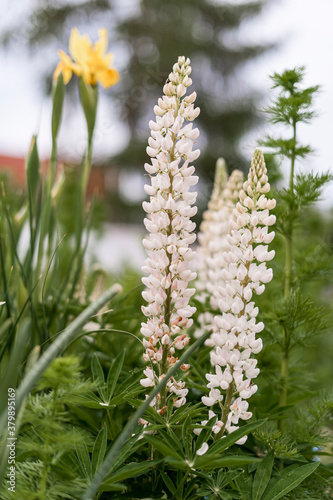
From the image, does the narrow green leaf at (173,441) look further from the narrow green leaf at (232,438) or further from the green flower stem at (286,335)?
the green flower stem at (286,335)

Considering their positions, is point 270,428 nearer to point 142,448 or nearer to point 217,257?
point 142,448

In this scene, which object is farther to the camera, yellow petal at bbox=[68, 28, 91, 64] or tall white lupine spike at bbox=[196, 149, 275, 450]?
yellow petal at bbox=[68, 28, 91, 64]

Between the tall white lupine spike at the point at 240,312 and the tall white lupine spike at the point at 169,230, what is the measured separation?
47mm

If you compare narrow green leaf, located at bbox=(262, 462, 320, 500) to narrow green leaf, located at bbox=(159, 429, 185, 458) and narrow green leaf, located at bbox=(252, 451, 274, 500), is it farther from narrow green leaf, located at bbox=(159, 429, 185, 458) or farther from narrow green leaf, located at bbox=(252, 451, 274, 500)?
narrow green leaf, located at bbox=(159, 429, 185, 458)

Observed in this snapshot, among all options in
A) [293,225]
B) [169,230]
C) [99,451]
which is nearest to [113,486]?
[99,451]

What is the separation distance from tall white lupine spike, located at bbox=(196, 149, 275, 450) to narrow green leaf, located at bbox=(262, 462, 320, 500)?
7 centimetres

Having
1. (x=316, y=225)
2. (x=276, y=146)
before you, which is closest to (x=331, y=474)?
(x=276, y=146)

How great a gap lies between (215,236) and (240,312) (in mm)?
409

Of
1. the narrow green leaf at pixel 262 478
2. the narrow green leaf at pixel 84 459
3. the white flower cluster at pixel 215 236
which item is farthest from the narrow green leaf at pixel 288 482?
the white flower cluster at pixel 215 236

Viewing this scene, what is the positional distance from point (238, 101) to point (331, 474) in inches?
432

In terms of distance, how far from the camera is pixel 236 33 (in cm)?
1079

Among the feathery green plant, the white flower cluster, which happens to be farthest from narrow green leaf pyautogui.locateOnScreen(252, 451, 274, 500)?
the white flower cluster

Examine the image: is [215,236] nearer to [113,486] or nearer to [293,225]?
Result: [293,225]

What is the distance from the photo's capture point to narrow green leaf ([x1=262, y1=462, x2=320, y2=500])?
1.94 feet
